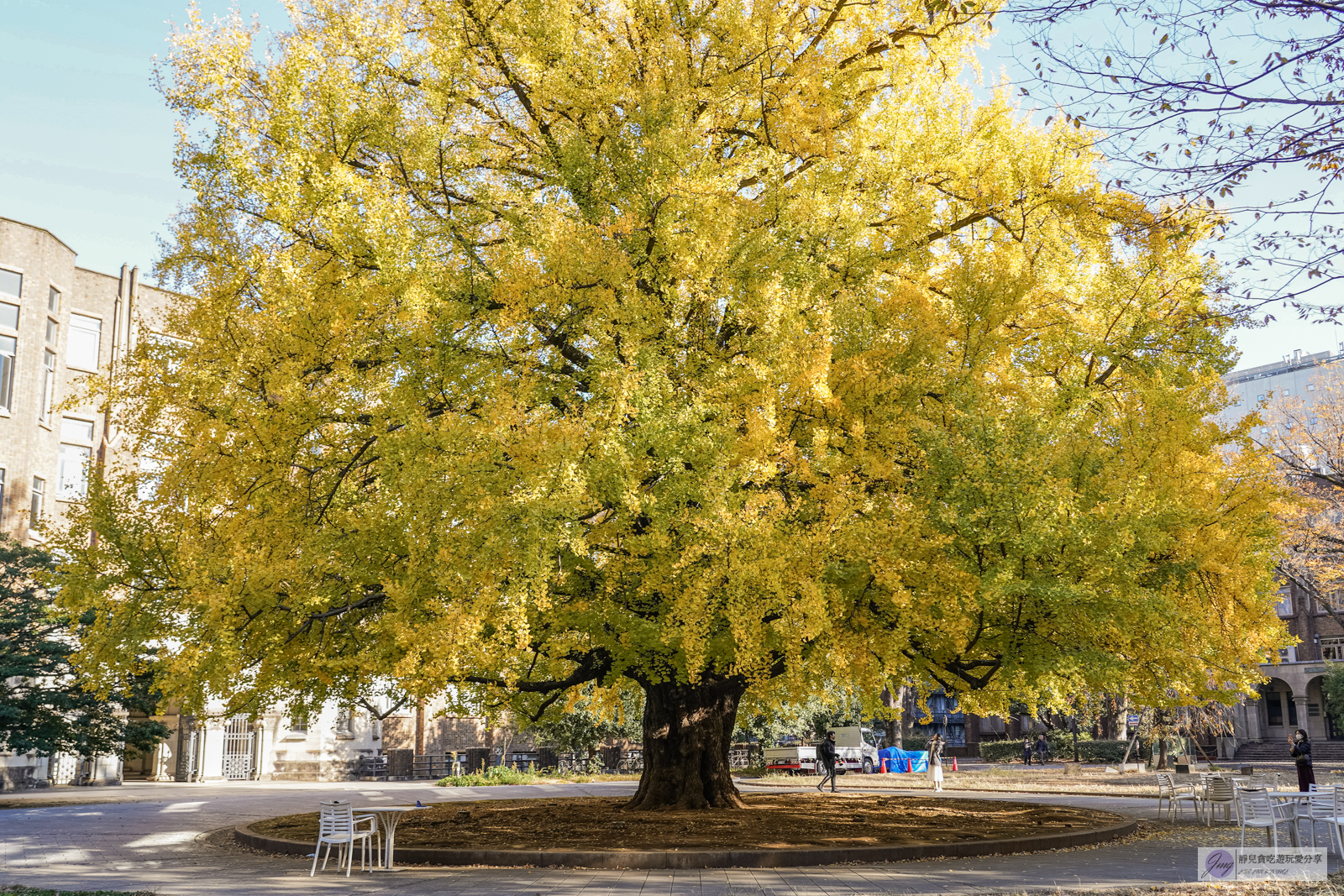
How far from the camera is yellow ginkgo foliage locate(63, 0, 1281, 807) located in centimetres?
1188

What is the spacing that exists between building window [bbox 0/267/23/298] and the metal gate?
1681 cm

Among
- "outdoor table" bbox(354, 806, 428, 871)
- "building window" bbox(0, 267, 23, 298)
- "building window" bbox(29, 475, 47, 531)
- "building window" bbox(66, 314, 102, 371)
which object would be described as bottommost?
"outdoor table" bbox(354, 806, 428, 871)

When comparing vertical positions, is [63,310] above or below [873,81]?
above

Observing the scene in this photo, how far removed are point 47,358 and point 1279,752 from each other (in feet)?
188

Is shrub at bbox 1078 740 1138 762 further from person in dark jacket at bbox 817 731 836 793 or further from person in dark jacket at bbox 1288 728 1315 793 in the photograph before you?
person in dark jacket at bbox 1288 728 1315 793

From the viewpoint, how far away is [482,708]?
16516 millimetres

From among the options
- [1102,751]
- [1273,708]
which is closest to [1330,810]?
[1102,751]

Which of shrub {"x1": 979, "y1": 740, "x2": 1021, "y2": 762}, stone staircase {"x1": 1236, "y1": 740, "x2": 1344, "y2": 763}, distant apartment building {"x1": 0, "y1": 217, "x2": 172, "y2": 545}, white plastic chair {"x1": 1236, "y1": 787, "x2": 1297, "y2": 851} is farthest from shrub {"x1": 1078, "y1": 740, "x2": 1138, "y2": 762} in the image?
distant apartment building {"x1": 0, "y1": 217, "x2": 172, "y2": 545}

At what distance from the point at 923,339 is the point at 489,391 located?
590 cm

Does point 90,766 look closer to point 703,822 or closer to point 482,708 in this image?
point 482,708

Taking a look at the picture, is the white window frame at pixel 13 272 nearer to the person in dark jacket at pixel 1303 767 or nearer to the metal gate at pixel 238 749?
the metal gate at pixel 238 749

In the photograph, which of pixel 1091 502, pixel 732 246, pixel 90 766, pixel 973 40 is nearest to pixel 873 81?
pixel 973 40

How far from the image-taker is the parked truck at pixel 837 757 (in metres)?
37.5

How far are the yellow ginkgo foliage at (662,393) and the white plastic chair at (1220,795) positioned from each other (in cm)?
311
